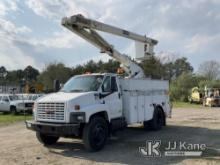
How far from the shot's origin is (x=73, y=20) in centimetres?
1415

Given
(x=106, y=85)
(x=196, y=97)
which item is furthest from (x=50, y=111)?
(x=196, y=97)

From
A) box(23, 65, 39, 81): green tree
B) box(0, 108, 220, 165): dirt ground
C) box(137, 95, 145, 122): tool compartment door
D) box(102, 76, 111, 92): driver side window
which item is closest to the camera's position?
box(0, 108, 220, 165): dirt ground

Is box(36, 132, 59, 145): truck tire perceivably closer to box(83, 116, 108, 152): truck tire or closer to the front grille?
the front grille

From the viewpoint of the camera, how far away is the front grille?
37.3 feet

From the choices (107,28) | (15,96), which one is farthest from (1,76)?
(107,28)

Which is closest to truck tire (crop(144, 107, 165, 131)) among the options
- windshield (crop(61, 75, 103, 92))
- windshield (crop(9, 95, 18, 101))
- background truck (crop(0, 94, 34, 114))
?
windshield (crop(61, 75, 103, 92))

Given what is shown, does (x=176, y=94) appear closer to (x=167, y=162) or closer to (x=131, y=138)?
(x=131, y=138)

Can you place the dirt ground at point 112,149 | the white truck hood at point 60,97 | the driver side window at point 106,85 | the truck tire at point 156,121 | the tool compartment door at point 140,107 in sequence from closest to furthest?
the dirt ground at point 112,149, the white truck hood at point 60,97, the driver side window at point 106,85, the tool compartment door at point 140,107, the truck tire at point 156,121

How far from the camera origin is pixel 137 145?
12.5 metres

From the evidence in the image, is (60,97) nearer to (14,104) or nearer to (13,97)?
(14,104)

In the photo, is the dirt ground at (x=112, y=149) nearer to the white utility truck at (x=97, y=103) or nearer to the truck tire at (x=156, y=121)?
the truck tire at (x=156, y=121)

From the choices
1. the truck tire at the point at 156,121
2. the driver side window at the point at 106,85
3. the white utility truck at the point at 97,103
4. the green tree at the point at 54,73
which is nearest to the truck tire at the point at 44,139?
the white utility truck at the point at 97,103

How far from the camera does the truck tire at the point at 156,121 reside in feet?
52.0

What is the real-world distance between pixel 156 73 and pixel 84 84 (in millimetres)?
49332
